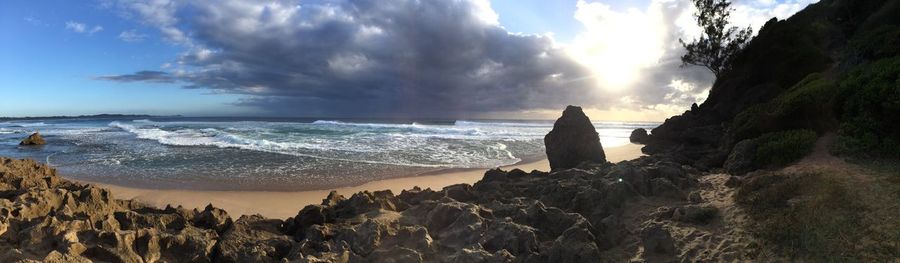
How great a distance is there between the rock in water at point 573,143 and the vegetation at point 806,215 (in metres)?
5.71

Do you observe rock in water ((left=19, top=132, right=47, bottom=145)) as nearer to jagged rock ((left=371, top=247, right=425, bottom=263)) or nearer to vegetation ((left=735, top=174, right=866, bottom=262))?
jagged rock ((left=371, top=247, right=425, bottom=263))

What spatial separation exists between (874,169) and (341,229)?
10.1 meters

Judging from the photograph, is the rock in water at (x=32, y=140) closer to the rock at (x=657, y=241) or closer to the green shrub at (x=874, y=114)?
the rock at (x=657, y=241)

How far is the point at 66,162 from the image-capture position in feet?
64.7

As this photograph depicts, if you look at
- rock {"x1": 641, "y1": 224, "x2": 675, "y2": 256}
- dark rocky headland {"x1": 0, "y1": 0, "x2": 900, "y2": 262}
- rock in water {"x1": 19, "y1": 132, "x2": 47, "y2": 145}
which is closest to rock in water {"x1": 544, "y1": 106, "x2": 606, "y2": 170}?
dark rocky headland {"x1": 0, "y1": 0, "x2": 900, "y2": 262}

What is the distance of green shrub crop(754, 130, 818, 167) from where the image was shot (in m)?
10.4

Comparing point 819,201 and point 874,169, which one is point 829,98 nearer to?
point 874,169

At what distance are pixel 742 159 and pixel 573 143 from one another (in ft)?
15.6

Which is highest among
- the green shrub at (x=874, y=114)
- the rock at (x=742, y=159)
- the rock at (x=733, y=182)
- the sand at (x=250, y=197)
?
the green shrub at (x=874, y=114)

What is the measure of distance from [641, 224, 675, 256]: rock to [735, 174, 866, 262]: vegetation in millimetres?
1336

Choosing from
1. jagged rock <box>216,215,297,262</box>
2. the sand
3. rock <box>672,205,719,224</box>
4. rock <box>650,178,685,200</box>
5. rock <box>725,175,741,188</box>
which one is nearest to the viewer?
jagged rock <box>216,215,297,262</box>

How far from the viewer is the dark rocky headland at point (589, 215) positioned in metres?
5.95

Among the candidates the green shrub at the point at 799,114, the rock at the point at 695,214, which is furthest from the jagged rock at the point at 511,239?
the green shrub at the point at 799,114

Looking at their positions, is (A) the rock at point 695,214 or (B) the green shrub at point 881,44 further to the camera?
(B) the green shrub at point 881,44
